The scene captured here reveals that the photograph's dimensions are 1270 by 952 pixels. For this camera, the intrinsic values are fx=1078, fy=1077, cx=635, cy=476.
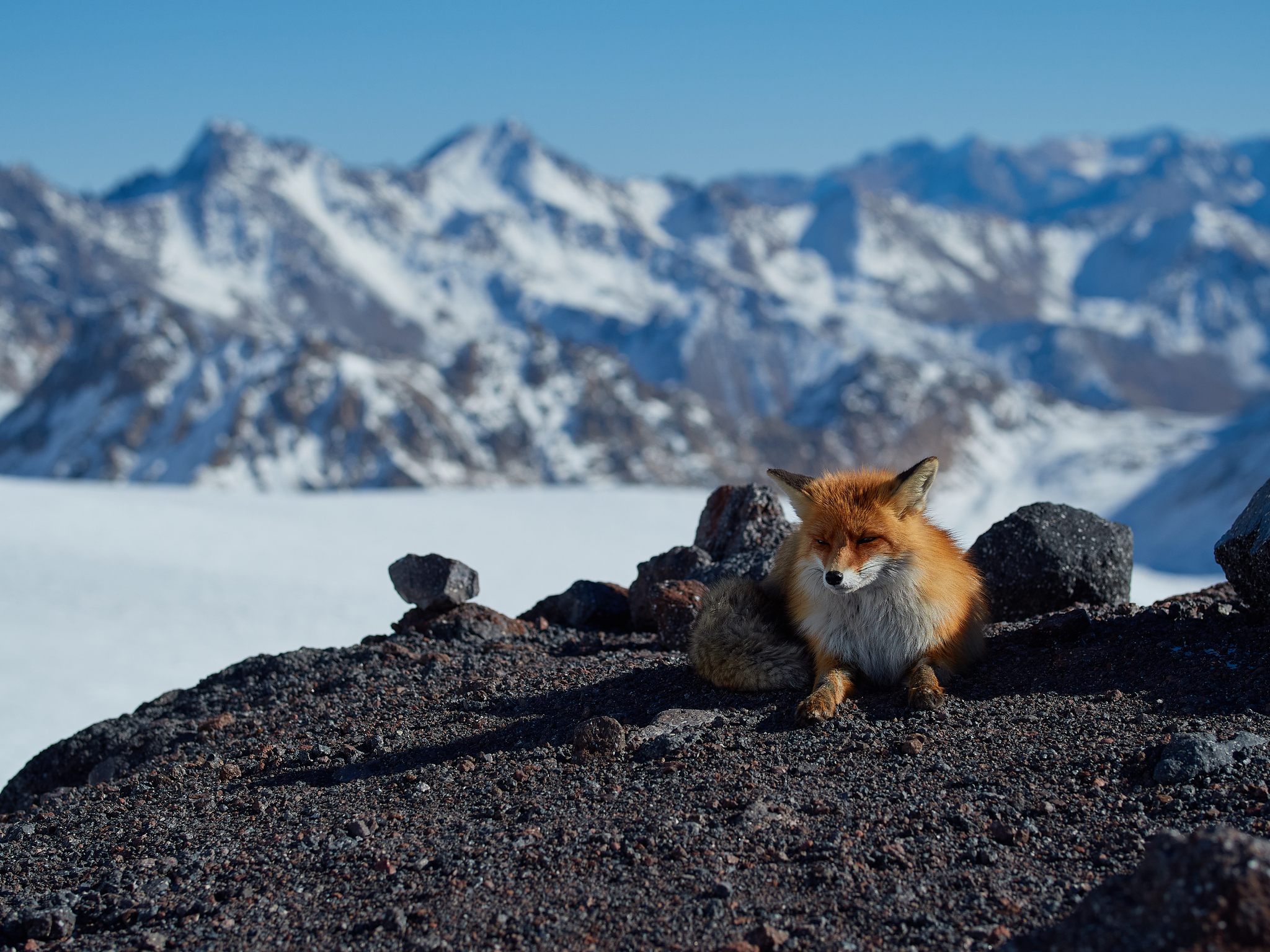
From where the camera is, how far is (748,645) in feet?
23.4

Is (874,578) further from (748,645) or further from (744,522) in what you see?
(744,522)

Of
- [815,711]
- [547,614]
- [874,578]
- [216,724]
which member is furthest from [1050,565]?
[216,724]

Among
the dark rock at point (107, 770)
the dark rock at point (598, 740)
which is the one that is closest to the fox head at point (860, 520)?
the dark rock at point (598, 740)

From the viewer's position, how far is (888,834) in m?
4.99

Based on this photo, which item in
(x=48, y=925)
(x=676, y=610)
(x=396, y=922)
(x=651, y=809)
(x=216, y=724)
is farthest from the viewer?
(x=676, y=610)

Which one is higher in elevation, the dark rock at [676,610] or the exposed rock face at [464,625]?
the exposed rock face at [464,625]

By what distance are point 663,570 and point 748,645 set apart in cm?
348

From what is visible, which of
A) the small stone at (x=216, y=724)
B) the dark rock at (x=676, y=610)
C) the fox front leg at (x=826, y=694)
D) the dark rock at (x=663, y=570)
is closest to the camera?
the fox front leg at (x=826, y=694)

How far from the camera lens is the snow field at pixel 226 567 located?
18.2 metres

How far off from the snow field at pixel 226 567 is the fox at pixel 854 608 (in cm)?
1059

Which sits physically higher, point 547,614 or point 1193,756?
point 547,614

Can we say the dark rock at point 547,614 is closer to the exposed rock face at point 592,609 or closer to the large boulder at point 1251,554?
the exposed rock face at point 592,609

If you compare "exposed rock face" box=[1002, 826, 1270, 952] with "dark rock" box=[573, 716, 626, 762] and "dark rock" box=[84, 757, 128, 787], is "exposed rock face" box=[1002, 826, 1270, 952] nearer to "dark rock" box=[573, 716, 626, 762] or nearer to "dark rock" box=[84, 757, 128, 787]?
"dark rock" box=[573, 716, 626, 762]

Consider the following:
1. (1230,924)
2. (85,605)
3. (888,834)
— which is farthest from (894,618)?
(85,605)
